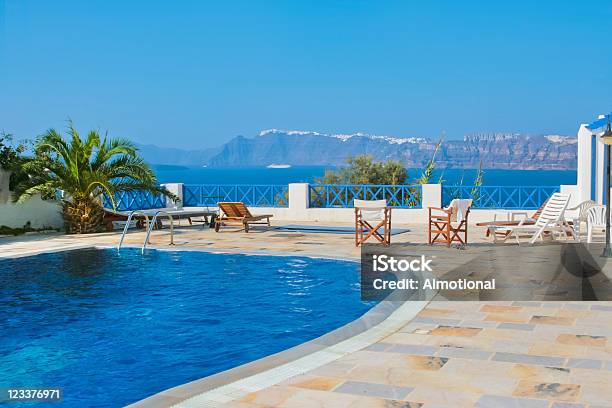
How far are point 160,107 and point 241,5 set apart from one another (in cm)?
6216

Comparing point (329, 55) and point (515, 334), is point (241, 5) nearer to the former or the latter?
point (329, 55)

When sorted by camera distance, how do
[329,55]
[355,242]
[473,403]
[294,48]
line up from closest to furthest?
1. [473,403]
2. [355,242]
3. [329,55]
4. [294,48]

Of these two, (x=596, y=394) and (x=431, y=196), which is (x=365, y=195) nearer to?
(x=431, y=196)

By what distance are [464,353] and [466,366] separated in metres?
0.30

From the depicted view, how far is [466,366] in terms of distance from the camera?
13.6 ft

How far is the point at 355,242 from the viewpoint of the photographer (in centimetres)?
1095

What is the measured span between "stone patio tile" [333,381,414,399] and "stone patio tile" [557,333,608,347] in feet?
5.33

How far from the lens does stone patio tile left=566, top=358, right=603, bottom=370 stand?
162 inches

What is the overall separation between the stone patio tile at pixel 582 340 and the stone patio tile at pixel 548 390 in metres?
1.00

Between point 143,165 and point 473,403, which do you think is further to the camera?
point 143,165

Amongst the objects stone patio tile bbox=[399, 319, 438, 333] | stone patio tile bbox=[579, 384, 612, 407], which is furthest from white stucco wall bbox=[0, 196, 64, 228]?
stone patio tile bbox=[579, 384, 612, 407]


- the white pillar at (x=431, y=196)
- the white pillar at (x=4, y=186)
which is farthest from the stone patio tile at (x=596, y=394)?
the white pillar at (x=4, y=186)

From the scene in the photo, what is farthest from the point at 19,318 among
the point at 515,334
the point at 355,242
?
the point at 355,242

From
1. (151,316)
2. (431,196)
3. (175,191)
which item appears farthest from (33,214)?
(431,196)
